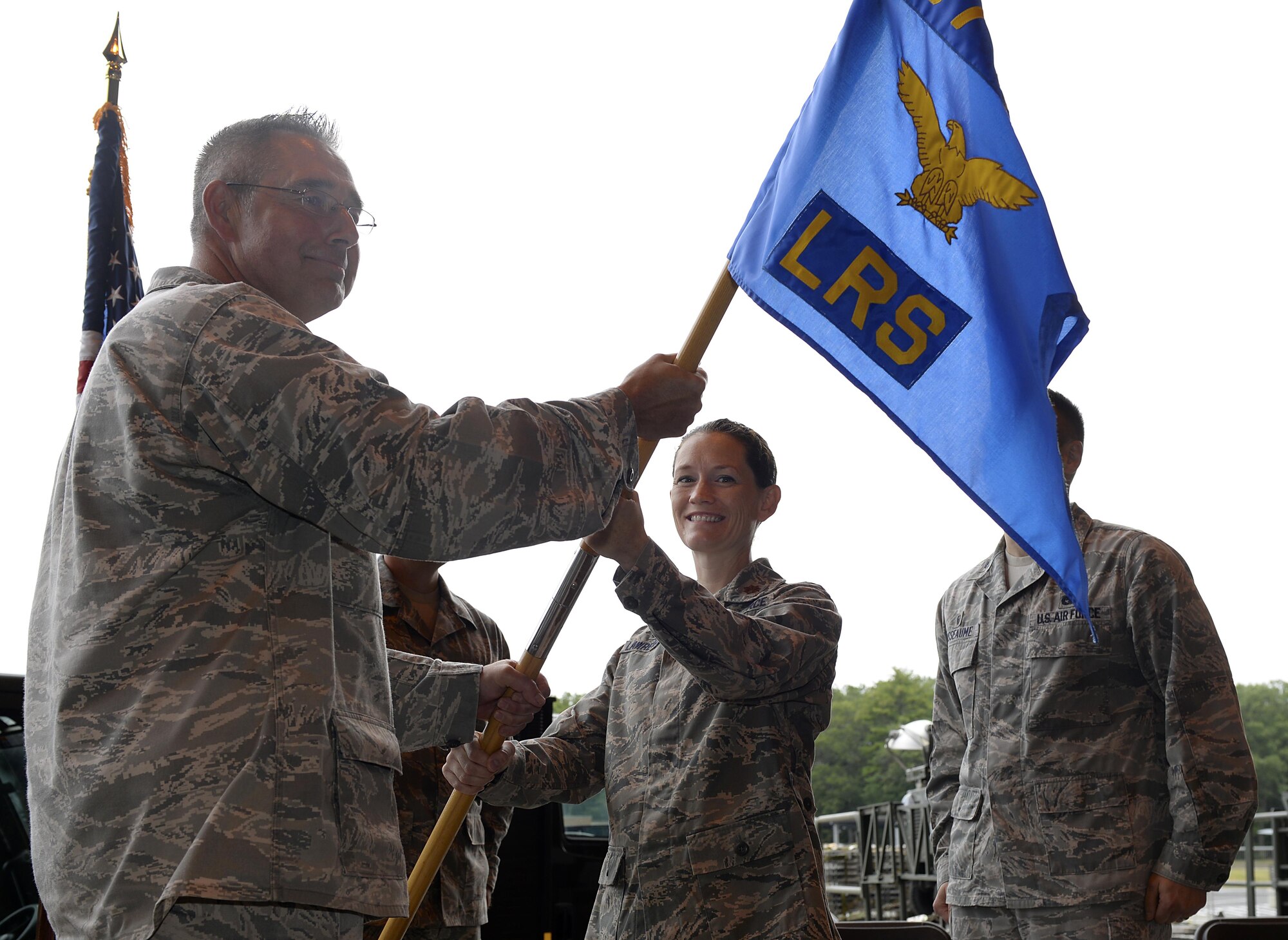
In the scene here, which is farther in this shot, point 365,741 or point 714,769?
point 714,769

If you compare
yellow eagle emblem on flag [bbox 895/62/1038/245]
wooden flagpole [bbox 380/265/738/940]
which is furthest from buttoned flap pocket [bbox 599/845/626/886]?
yellow eagle emblem on flag [bbox 895/62/1038/245]

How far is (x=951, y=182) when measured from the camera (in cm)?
232

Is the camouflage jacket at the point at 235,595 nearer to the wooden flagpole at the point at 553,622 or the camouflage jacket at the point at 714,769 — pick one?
the wooden flagpole at the point at 553,622

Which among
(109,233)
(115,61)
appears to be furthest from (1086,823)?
(115,61)

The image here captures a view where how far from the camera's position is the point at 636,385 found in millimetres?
2049

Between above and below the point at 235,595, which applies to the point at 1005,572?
above

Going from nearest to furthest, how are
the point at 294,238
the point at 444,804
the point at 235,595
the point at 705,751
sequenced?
the point at 235,595 < the point at 294,238 < the point at 705,751 < the point at 444,804

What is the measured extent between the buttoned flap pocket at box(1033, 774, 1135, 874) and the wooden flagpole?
4.54ft

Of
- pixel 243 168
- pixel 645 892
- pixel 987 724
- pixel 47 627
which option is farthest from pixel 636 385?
pixel 987 724

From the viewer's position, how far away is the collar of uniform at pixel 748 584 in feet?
9.43

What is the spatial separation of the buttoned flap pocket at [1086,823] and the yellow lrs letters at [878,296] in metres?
1.35

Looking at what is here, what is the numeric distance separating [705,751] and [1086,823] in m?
1.04

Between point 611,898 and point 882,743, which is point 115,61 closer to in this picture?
point 611,898

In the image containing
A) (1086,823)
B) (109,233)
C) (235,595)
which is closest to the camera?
(235,595)
